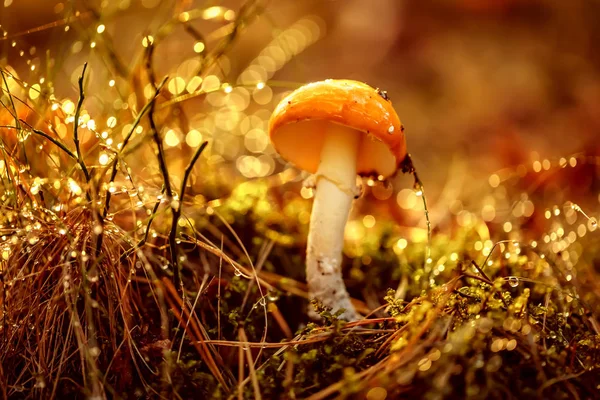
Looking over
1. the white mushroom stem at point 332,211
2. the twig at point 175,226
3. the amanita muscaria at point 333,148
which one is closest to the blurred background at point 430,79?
the amanita muscaria at point 333,148

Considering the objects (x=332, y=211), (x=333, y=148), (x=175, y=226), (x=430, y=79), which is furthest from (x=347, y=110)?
(x=430, y=79)

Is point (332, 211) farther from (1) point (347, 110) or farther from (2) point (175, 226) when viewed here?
(2) point (175, 226)

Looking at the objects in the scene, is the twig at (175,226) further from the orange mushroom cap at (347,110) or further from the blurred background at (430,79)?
the blurred background at (430,79)

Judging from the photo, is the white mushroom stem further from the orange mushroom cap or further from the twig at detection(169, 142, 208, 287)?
the twig at detection(169, 142, 208, 287)

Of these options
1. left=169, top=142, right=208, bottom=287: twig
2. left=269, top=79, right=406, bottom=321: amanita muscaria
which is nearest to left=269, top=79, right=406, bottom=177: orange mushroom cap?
left=269, top=79, right=406, bottom=321: amanita muscaria

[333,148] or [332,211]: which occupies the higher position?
[333,148]

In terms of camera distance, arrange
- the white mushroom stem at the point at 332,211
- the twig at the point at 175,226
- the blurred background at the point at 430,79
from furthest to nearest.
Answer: the blurred background at the point at 430,79 → the white mushroom stem at the point at 332,211 → the twig at the point at 175,226
